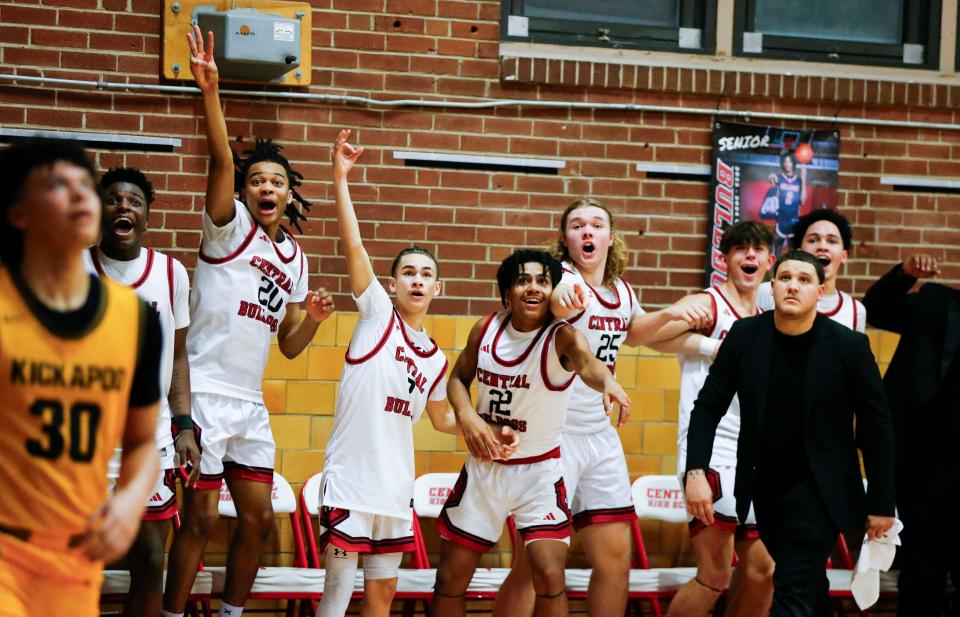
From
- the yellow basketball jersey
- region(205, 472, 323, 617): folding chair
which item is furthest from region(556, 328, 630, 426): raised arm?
the yellow basketball jersey

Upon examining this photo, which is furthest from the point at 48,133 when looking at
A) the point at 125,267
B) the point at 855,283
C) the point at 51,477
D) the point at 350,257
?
the point at 855,283

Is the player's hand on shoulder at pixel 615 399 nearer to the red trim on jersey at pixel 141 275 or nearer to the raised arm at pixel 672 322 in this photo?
the raised arm at pixel 672 322

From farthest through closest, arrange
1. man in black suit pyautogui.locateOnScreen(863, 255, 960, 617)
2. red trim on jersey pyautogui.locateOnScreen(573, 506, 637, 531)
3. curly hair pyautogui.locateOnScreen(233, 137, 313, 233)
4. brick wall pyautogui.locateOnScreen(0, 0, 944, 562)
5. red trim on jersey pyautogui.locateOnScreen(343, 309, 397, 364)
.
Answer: brick wall pyautogui.locateOnScreen(0, 0, 944, 562), man in black suit pyautogui.locateOnScreen(863, 255, 960, 617), red trim on jersey pyautogui.locateOnScreen(573, 506, 637, 531), curly hair pyautogui.locateOnScreen(233, 137, 313, 233), red trim on jersey pyautogui.locateOnScreen(343, 309, 397, 364)

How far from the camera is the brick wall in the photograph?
21.3 ft

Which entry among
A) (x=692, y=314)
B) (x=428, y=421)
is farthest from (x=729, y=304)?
(x=428, y=421)

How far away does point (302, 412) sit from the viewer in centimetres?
662

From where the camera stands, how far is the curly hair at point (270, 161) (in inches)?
219

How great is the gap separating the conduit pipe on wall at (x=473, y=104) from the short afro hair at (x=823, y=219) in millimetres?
934

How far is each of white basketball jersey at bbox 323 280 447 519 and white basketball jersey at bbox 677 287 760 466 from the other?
1465 mm

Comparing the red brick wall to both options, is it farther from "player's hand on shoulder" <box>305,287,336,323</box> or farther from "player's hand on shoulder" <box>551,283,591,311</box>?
"player's hand on shoulder" <box>551,283,591,311</box>

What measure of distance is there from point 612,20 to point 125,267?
11.6 ft

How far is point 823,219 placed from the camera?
6.52 m

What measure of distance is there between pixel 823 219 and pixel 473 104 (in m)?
2.05

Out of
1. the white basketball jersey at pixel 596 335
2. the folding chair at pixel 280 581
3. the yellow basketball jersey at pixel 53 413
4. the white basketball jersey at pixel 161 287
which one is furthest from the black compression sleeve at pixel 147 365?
the white basketball jersey at pixel 596 335
